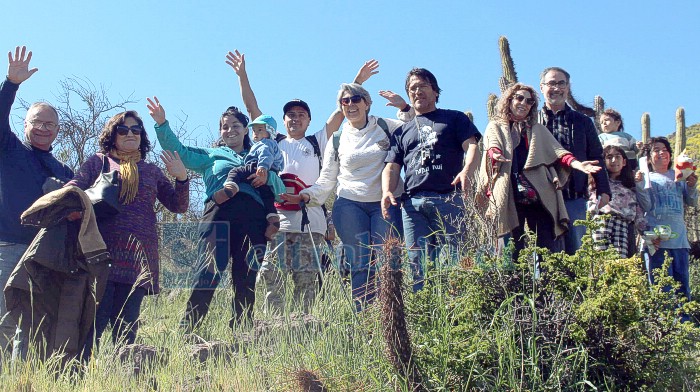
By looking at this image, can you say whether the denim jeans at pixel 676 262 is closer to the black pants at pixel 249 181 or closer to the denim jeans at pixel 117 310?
the black pants at pixel 249 181

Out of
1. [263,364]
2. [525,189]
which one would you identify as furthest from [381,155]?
[263,364]

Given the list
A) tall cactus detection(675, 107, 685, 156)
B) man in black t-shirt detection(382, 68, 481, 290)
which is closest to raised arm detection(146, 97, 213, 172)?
man in black t-shirt detection(382, 68, 481, 290)

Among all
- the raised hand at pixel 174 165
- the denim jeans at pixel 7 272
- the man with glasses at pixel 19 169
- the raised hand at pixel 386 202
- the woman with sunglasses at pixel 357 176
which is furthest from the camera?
the woman with sunglasses at pixel 357 176

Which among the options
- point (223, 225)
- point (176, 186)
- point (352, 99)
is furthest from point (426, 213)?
point (176, 186)

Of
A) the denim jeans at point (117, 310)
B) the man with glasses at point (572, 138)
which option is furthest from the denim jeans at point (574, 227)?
the denim jeans at point (117, 310)

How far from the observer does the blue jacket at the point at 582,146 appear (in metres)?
5.39

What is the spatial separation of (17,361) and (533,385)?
292 cm

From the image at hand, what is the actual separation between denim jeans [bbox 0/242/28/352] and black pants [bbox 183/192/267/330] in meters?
1.18

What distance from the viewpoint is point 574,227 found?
205 inches

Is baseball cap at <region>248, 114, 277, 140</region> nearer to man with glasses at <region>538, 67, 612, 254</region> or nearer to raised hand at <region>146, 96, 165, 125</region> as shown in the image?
raised hand at <region>146, 96, 165, 125</region>

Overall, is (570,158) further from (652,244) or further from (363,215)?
(652,244)

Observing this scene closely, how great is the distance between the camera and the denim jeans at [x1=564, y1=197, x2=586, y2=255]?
523 cm

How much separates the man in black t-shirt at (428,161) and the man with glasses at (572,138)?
26.3 inches

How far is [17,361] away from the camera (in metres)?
4.27
